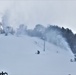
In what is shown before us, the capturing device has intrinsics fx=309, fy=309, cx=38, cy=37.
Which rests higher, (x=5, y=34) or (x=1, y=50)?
(x=5, y=34)

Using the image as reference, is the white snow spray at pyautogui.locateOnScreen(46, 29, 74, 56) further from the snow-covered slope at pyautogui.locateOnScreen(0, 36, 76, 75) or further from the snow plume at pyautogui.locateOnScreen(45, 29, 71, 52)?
the snow-covered slope at pyautogui.locateOnScreen(0, 36, 76, 75)

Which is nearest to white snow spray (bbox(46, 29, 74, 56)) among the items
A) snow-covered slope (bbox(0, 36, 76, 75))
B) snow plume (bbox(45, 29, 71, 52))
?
snow plume (bbox(45, 29, 71, 52))

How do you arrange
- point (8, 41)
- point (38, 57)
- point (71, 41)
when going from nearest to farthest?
1. point (38, 57)
2. point (8, 41)
3. point (71, 41)

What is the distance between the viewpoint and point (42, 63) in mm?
34469

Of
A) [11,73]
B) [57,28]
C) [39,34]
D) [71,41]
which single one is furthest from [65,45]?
[11,73]

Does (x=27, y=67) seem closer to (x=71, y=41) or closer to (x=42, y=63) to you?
(x=42, y=63)

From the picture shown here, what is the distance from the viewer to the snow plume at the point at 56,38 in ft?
179

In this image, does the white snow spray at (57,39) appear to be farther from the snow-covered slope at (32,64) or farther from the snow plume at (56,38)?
the snow-covered slope at (32,64)

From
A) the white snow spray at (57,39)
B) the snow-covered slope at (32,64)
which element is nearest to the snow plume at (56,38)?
the white snow spray at (57,39)

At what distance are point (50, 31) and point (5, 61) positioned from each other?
31636 mm

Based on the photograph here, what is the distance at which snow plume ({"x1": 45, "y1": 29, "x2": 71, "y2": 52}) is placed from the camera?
54.5 m

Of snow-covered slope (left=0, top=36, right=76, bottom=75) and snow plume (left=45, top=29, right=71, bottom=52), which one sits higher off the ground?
snow plume (left=45, top=29, right=71, bottom=52)

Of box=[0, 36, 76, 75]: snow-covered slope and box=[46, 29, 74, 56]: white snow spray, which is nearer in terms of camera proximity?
box=[0, 36, 76, 75]: snow-covered slope

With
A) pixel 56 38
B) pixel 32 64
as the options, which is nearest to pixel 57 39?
pixel 56 38
